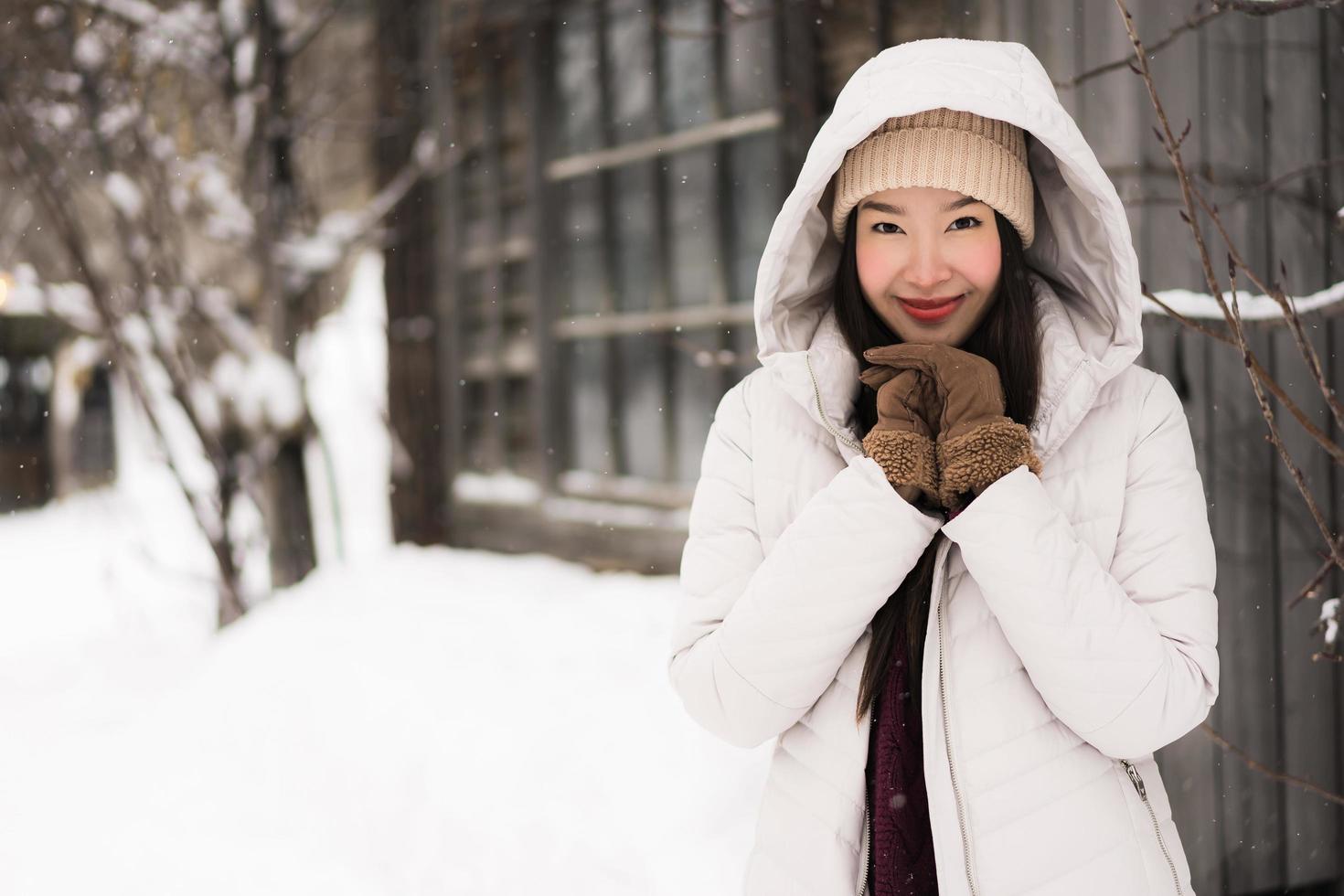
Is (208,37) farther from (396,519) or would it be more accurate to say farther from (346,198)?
(396,519)

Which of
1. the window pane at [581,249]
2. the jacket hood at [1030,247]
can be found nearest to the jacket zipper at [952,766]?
the jacket hood at [1030,247]

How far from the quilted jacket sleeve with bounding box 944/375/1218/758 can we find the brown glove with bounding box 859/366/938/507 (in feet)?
0.24

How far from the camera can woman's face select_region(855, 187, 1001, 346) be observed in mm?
1399

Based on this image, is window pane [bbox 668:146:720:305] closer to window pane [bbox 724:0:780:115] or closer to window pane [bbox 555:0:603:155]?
window pane [bbox 724:0:780:115]

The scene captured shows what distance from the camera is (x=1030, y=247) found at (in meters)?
1.62

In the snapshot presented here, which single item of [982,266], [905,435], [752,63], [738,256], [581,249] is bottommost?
[905,435]

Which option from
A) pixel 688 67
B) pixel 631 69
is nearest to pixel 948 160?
pixel 688 67

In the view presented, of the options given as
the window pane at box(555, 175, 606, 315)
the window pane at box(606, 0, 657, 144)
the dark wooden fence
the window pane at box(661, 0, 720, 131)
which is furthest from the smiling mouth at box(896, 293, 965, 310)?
the window pane at box(555, 175, 606, 315)

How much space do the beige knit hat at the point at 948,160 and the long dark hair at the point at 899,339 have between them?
0.05 meters

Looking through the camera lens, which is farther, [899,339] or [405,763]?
[405,763]

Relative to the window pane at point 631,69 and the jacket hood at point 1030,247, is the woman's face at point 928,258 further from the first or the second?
the window pane at point 631,69

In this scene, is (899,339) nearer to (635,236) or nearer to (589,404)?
(635,236)

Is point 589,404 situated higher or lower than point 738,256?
lower

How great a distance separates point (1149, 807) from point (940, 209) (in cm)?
86
